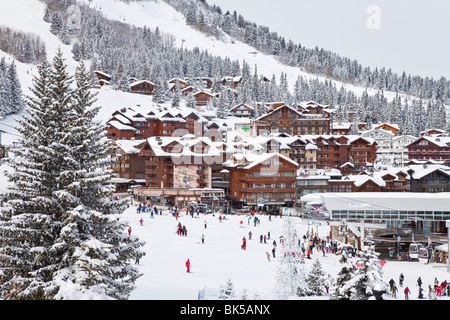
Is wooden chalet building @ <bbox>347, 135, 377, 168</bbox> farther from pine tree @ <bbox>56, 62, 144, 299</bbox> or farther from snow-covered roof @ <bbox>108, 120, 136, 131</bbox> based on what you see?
pine tree @ <bbox>56, 62, 144, 299</bbox>

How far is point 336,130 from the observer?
356 feet

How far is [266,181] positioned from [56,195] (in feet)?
160

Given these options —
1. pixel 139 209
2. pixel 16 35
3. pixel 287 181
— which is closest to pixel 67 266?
pixel 139 209

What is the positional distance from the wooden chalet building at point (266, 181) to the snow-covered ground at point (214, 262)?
1679 cm

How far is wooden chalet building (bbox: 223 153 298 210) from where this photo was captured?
5969 centimetres

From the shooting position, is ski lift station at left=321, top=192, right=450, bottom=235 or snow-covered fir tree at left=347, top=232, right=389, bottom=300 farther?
ski lift station at left=321, top=192, right=450, bottom=235

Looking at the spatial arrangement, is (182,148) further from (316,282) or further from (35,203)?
(35,203)

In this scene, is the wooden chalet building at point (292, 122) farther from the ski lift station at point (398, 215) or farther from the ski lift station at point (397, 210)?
the ski lift station at point (397, 210)

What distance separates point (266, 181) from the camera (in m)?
59.9

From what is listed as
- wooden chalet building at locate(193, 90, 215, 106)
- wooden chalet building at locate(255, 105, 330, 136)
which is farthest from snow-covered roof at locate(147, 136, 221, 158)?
wooden chalet building at locate(193, 90, 215, 106)

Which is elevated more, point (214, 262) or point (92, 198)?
point (92, 198)

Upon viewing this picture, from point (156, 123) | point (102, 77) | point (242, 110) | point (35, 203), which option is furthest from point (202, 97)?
point (35, 203)

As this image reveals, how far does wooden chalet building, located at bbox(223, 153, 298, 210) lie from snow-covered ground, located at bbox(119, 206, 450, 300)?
16788 mm

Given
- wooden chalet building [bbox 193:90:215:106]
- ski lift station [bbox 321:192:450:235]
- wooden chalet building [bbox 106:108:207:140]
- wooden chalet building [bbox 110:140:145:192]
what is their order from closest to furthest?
ski lift station [bbox 321:192:450:235]
wooden chalet building [bbox 110:140:145:192]
wooden chalet building [bbox 106:108:207:140]
wooden chalet building [bbox 193:90:215:106]
